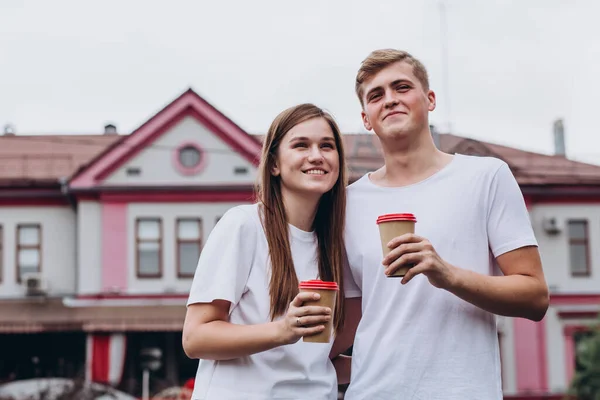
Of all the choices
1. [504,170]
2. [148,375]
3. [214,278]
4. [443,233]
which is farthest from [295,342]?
[148,375]

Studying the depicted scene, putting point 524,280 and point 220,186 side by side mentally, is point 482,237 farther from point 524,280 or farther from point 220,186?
point 220,186

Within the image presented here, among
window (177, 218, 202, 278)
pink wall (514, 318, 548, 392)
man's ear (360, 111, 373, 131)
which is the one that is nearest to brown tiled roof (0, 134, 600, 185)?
window (177, 218, 202, 278)

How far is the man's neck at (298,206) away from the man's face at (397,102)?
1.19ft

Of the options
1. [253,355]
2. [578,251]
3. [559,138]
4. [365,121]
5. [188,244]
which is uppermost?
[559,138]

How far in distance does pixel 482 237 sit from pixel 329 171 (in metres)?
0.63

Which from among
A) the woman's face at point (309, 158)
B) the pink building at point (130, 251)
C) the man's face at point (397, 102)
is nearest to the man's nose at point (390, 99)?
the man's face at point (397, 102)

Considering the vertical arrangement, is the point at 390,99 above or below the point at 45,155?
below

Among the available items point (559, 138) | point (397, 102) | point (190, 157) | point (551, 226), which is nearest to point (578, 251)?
point (551, 226)

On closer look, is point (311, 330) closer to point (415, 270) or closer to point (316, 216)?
point (415, 270)

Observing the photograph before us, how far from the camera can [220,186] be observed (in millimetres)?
27906

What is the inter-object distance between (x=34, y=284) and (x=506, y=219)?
25868mm

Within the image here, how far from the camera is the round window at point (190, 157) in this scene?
92.2 ft

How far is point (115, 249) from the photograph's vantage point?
2781cm

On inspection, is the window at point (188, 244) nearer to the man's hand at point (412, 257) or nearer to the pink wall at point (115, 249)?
the pink wall at point (115, 249)
